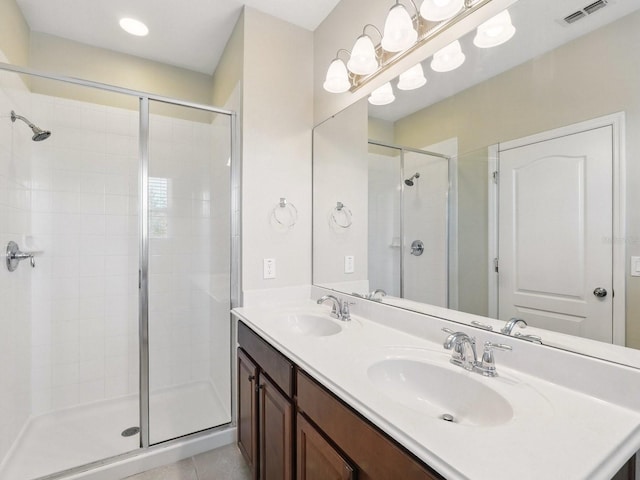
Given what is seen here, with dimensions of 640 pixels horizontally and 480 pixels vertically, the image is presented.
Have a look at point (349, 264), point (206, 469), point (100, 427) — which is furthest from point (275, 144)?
point (100, 427)

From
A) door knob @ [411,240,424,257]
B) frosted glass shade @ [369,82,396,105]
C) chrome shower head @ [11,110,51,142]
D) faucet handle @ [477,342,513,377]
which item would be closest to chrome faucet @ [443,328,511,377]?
faucet handle @ [477,342,513,377]

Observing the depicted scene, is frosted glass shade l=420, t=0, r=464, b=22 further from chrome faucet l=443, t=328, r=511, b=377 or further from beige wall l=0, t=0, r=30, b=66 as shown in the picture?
beige wall l=0, t=0, r=30, b=66

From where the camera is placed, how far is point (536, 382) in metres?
0.92

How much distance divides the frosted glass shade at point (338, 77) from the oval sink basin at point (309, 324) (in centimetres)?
125

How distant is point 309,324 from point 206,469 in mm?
981

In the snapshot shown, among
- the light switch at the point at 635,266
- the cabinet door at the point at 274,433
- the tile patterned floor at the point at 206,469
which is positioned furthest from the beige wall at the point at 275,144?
the light switch at the point at 635,266

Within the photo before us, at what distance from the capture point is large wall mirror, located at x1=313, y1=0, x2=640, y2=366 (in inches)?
34.0

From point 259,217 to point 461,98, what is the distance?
122 cm

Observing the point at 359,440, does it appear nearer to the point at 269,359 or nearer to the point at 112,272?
the point at 269,359

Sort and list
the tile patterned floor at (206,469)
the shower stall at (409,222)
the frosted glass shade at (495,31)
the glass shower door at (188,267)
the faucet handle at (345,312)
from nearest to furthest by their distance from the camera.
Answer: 1. the frosted glass shade at (495,31)
2. the shower stall at (409,222)
3. the faucet handle at (345,312)
4. the tile patterned floor at (206,469)
5. the glass shower door at (188,267)

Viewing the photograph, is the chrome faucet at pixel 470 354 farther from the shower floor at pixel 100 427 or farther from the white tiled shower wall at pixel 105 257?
the shower floor at pixel 100 427

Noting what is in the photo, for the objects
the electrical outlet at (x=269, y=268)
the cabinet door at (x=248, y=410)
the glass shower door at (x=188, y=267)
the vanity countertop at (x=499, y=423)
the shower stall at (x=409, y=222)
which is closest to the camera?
the vanity countertop at (x=499, y=423)

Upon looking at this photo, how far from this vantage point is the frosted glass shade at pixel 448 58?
127 cm

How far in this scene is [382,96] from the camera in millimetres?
1617
